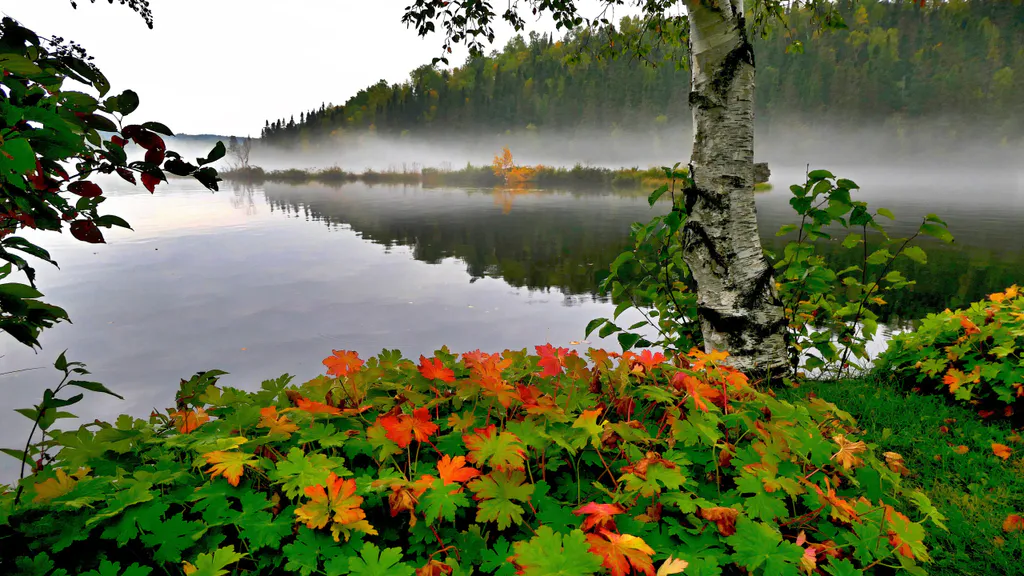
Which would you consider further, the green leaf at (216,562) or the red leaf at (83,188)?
the red leaf at (83,188)

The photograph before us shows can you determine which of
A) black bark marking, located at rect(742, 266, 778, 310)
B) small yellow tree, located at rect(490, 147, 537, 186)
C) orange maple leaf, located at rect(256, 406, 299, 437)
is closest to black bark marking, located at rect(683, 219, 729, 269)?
black bark marking, located at rect(742, 266, 778, 310)


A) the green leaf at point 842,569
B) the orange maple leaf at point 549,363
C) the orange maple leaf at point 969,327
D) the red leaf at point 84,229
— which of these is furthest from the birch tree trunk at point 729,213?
the red leaf at point 84,229

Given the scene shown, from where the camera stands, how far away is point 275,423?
1.24 metres

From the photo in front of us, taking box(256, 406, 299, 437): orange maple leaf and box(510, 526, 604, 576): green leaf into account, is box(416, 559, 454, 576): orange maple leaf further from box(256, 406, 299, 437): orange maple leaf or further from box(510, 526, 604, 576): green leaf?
box(256, 406, 299, 437): orange maple leaf

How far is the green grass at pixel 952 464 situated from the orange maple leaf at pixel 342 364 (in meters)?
A: 1.73

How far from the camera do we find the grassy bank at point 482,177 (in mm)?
50116

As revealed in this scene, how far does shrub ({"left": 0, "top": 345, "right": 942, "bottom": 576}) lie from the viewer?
3.04ft

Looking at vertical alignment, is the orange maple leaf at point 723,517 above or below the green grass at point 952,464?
above

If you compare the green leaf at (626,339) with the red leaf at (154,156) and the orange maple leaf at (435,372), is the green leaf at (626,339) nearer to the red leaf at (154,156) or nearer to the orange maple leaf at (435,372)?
the orange maple leaf at (435,372)

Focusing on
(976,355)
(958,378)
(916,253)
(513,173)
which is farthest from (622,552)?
(513,173)

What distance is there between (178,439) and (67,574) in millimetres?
368

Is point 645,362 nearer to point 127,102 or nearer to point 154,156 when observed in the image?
point 154,156

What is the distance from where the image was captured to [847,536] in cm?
106

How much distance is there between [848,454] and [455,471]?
3.28 ft
